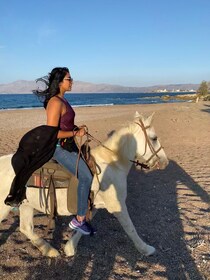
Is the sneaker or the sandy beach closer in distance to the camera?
the sandy beach

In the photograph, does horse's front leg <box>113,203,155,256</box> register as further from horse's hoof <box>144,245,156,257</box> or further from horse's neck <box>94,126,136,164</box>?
horse's neck <box>94,126,136,164</box>

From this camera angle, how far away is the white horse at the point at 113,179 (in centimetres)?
512

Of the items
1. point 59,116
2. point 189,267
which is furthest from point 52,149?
point 189,267

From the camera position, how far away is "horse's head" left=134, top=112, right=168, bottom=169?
214 inches

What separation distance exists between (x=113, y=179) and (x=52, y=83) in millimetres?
1839

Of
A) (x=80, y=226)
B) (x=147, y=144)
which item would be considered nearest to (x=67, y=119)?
(x=147, y=144)

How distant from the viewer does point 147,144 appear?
5.48 m

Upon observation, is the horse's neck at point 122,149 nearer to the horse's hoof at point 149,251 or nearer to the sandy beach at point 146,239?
the sandy beach at point 146,239

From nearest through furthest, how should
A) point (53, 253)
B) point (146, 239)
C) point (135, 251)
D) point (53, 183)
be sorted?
point (53, 183) < point (53, 253) < point (135, 251) < point (146, 239)

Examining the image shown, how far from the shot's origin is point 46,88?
16.8 ft

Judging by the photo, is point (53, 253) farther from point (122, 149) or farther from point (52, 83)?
point (52, 83)

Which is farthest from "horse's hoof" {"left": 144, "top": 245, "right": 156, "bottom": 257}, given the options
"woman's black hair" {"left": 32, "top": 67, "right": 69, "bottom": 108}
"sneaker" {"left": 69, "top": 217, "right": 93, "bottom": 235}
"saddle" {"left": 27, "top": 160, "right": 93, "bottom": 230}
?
"woman's black hair" {"left": 32, "top": 67, "right": 69, "bottom": 108}

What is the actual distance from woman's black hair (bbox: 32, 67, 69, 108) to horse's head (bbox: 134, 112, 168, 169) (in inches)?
58.3

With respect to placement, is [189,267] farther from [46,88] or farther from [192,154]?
[192,154]
